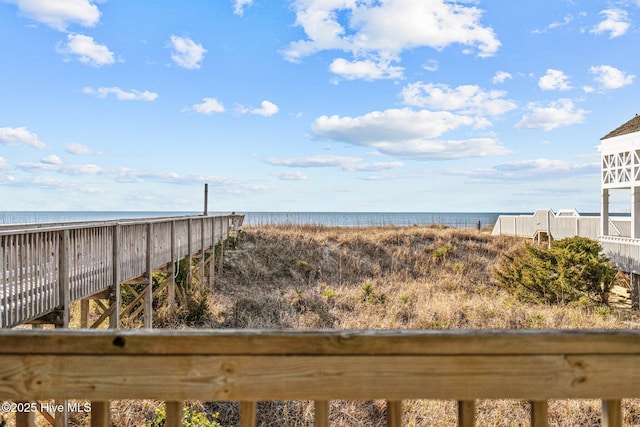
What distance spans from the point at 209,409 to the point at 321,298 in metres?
7.00

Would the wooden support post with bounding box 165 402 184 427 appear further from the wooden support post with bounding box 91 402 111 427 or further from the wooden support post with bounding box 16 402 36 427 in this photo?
the wooden support post with bounding box 16 402 36 427

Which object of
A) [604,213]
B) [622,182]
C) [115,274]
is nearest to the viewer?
[115,274]

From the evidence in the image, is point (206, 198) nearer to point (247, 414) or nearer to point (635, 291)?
point (635, 291)

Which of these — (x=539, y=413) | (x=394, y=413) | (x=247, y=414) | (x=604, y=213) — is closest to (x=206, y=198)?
(x=604, y=213)

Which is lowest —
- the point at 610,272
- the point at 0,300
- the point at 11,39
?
the point at 610,272

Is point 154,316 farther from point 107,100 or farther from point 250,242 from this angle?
point 107,100

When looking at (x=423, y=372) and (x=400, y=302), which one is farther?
(x=400, y=302)

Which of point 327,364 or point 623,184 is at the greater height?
point 623,184

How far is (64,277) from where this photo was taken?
18.5 ft

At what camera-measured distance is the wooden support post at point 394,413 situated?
1247 mm

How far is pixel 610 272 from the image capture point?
12.8 m

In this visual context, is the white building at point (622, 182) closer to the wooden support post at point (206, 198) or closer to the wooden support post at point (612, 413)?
the wooden support post at point (612, 413)

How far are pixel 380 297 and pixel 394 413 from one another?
1191cm

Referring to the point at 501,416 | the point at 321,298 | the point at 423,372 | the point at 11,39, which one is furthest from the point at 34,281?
the point at 11,39
